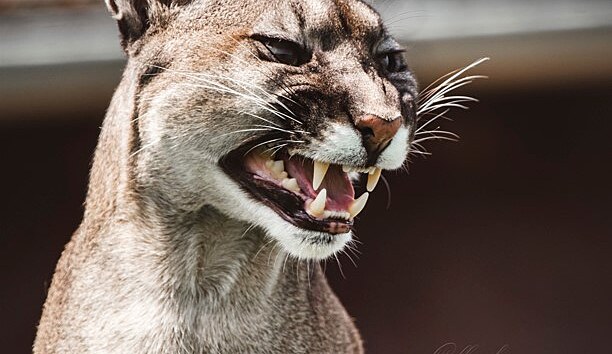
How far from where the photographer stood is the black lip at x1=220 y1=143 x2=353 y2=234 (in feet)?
18.2

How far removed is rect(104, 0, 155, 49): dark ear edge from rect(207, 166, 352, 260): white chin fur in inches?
31.8

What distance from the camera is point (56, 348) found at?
6117 mm

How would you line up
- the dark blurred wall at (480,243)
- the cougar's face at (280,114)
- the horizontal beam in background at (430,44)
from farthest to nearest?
the dark blurred wall at (480,243), the horizontal beam in background at (430,44), the cougar's face at (280,114)

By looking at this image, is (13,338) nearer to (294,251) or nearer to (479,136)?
(479,136)

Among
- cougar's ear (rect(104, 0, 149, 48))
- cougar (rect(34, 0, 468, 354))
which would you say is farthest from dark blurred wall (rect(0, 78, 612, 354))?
cougar's ear (rect(104, 0, 149, 48))

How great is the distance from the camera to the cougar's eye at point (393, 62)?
19.5 feet

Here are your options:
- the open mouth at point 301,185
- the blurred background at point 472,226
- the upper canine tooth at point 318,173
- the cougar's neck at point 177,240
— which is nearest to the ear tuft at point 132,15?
the cougar's neck at point 177,240

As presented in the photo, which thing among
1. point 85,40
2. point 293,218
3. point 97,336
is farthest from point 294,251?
point 85,40

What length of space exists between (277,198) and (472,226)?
6983 mm

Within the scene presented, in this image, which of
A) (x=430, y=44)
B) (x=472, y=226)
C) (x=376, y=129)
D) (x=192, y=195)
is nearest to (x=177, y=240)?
(x=192, y=195)

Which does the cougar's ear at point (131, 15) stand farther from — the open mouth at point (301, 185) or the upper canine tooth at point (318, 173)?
the upper canine tooth at point (318, 173)

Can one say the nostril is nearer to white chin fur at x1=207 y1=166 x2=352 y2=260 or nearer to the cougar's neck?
white chin fur at x1=207 y1=166 x2=352 y2=260

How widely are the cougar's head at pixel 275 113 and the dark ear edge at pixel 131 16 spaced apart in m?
0.03

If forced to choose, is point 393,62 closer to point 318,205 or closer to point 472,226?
point 318,205
